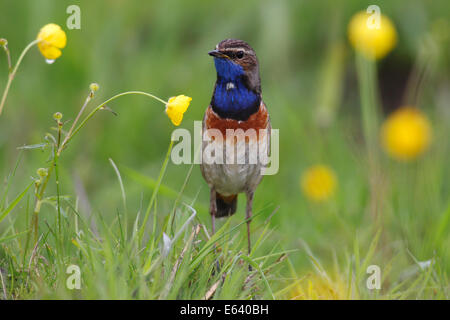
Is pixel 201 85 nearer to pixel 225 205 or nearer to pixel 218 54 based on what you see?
pixel 225 205

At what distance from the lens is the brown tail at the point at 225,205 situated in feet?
14.0

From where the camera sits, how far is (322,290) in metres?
3.43

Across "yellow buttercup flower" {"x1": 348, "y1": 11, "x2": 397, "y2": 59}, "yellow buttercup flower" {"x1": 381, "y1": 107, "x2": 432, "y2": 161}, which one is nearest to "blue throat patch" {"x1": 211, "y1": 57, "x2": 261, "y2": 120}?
"yellow buttercup flower" {"x1": 348, "y1": 11, "x2": 397, "y2": 59}

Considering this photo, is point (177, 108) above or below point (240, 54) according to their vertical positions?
below

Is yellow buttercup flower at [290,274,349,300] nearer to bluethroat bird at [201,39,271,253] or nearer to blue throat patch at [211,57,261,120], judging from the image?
bluethroat bird at [201,39,271,253]

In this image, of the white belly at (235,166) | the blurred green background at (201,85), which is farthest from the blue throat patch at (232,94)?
the blurred green background at (201,85)

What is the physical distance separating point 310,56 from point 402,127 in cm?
219

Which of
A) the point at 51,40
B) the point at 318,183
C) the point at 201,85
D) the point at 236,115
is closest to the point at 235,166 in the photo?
the point at 236,115

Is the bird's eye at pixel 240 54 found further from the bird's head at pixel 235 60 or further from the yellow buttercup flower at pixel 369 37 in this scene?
the yellow buttercup flower at pixel 369 37

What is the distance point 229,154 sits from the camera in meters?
3.73

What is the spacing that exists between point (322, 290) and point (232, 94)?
3.26 feet

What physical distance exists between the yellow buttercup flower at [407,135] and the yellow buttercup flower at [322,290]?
2616mm

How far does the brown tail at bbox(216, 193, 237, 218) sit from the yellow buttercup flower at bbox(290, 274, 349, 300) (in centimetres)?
88
